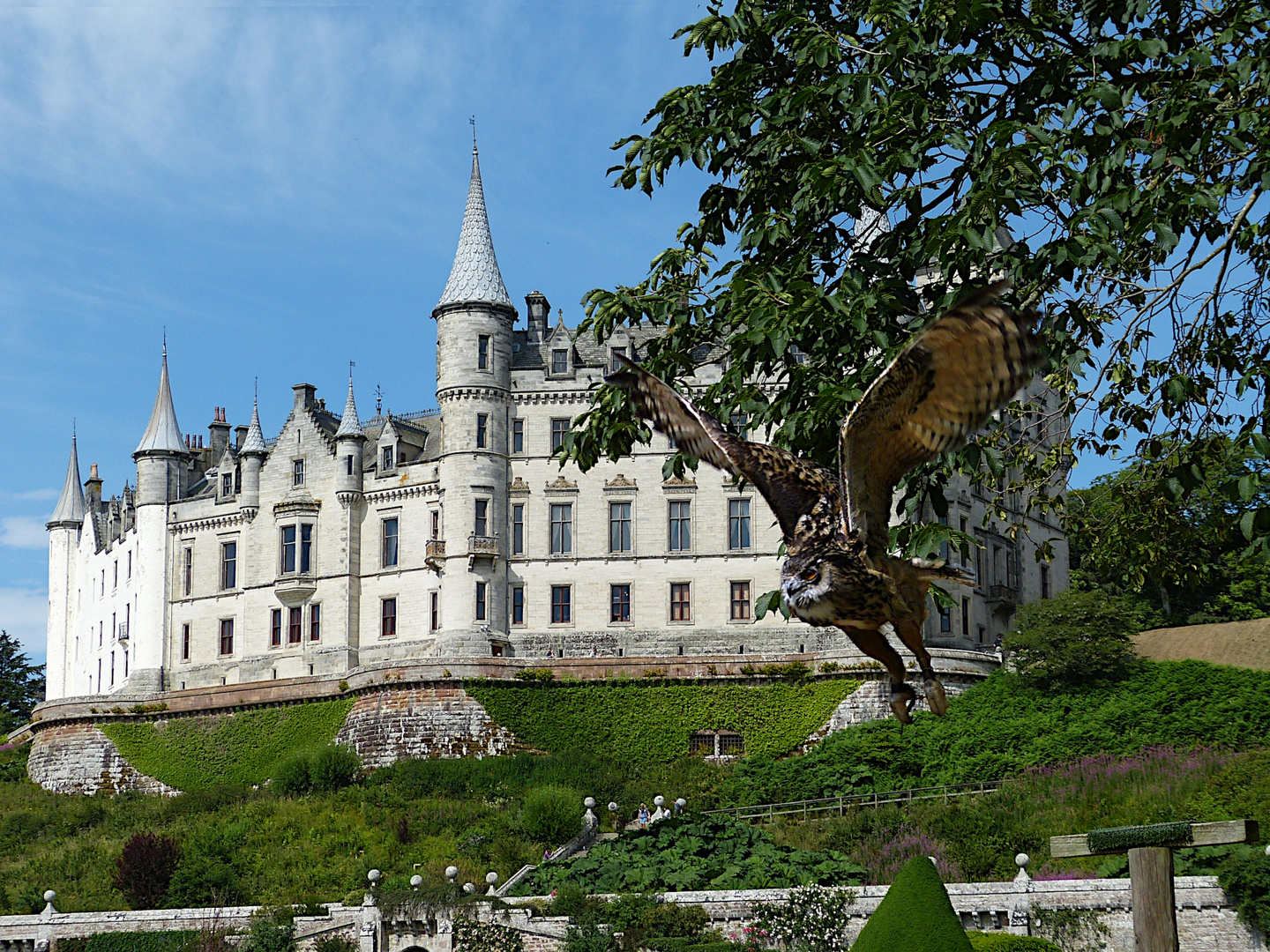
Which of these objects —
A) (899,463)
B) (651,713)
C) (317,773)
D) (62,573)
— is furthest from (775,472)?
(62,573)

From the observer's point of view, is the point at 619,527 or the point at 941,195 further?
the point at 619,527

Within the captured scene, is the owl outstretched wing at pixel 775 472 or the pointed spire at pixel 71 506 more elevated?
the pointed spire at pixel 71 506

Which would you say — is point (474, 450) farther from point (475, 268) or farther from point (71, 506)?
point (71, 506)

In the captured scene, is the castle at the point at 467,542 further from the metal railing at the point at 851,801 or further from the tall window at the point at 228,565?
the metal railing at the point at 851,801

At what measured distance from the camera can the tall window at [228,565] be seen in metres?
60.9

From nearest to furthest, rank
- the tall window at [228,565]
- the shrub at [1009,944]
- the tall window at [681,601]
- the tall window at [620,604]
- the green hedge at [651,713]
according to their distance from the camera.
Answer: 1. the shrub at [1009,944]
2. the green hedge at [651,713]
3. the tall window at [681,601]
4. the tall window at [620,604]
5. the tall window at [228,565]

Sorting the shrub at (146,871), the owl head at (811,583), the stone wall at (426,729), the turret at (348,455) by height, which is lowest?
the shrub at (146,871)

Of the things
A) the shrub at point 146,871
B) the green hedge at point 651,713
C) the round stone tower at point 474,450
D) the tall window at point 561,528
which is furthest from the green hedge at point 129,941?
the tall window at point 561,528

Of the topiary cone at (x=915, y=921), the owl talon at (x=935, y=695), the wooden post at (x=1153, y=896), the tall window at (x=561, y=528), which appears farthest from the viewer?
the tall window at (x=561, y=528)

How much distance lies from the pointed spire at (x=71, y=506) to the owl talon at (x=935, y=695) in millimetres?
75440

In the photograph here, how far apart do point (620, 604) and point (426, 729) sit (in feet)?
30.4

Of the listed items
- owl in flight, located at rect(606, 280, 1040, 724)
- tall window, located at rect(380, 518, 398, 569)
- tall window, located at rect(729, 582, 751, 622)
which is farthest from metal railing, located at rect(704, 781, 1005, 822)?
owl in flight, located at rect(606, 280, 1040, 724)

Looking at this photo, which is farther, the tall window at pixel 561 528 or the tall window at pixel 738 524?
the tall window at pixel 561 528

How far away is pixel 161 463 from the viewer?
63625 millimetres
